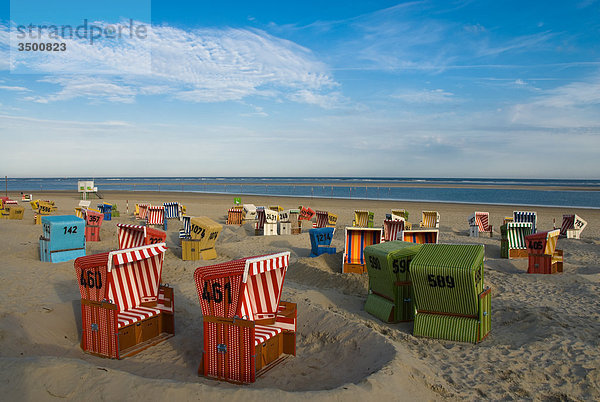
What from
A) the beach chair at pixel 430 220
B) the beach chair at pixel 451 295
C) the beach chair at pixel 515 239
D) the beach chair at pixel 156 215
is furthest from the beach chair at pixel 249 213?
the beach chair at pixel 451 295

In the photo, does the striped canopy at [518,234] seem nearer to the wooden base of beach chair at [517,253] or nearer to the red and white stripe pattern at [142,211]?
the wooden base of beach chair at [517,253]

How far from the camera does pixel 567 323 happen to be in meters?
9.03

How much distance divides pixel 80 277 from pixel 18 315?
2196mm

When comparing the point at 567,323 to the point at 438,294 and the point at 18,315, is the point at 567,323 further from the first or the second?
the point at 18,315

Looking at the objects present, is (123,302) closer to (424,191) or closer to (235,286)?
(235,286)

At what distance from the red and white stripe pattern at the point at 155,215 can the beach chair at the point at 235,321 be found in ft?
66.5

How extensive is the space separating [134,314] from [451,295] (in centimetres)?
613

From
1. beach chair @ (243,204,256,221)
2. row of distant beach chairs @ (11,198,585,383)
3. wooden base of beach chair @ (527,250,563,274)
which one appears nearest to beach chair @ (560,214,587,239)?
wooden base of beach chair @ (527,250,563,274)

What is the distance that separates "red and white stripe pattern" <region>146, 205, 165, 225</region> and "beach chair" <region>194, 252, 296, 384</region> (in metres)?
20.3

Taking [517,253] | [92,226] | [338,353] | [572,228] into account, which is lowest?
[338,353]

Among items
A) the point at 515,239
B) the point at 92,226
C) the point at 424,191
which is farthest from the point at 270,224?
the point at 424,191

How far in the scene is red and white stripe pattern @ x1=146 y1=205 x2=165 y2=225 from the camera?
26.1m

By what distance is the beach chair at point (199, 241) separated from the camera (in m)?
16.1

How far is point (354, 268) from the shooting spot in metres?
13.7
